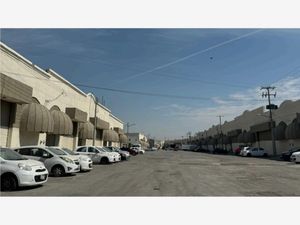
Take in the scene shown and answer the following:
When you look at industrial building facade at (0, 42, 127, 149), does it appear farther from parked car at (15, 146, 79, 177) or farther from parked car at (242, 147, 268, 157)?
parked car at (242, 147, 268, 157)

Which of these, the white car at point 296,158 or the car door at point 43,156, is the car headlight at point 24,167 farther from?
the white car at point 296,158

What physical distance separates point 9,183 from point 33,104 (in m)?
14.2

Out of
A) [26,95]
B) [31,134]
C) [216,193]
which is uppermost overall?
[26,95]

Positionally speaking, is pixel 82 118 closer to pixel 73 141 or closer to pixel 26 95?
pixel 73 141

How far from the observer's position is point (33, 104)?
84.7ft

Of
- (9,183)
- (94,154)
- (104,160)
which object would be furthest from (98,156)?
(9,183)

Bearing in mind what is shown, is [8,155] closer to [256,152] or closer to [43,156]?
[43,156]

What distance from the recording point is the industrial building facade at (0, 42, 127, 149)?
2280 centimetres

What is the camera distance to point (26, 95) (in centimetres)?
2364

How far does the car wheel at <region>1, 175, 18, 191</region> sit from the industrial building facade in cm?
938

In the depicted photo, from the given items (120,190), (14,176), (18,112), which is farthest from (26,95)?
(120,190)

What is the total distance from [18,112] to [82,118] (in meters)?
16.4

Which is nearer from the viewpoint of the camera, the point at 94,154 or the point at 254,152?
the point at 94,154

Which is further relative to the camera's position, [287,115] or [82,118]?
[287,115]
